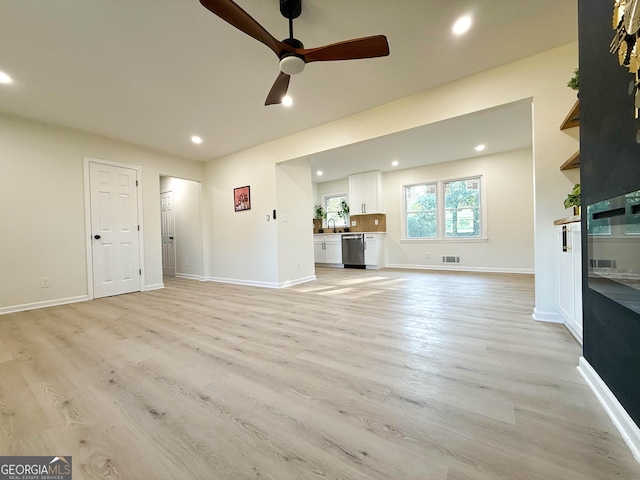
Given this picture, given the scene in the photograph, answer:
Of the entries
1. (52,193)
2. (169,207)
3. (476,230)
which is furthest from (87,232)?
(476,230)

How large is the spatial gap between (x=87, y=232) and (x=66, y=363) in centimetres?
284

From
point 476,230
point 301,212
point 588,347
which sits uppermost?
point 301,212

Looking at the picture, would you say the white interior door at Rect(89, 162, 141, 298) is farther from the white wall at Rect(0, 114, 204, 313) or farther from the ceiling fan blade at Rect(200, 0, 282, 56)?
the ceiling fan blade at Rect(200, 0, 282, 56)

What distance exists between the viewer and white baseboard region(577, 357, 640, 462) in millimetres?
920

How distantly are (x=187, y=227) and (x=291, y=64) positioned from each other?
4.80m

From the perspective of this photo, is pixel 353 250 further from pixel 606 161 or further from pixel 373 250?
pixel 606 161

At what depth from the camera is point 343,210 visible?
23.2 ft

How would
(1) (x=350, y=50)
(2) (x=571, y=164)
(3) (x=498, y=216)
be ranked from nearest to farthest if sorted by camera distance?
1. (1) (x=350, y=50)
2. (2) (x=571, y=164)
3. (3) (x=498, y=216)

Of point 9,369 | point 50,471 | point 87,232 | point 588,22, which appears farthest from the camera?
point 87,232

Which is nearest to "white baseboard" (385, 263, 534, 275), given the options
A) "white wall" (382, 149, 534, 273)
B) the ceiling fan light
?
"white wall" (382, 149, 534, 273)

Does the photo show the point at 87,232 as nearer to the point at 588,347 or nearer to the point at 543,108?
the point at 588,347

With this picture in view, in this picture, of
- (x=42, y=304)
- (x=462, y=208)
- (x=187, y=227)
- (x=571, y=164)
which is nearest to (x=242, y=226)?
(x=187, y=227)

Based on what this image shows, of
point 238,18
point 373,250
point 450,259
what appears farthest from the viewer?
point 373,250

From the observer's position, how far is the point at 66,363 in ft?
5.64
